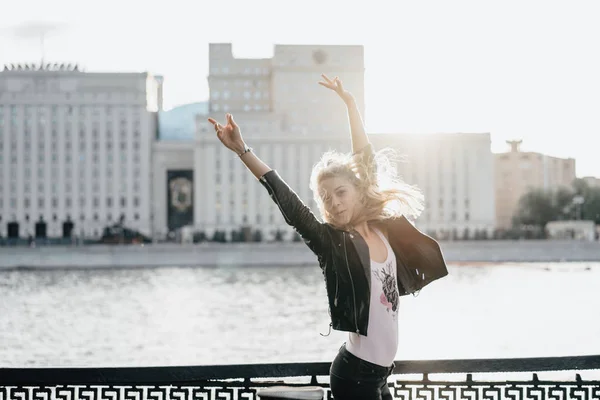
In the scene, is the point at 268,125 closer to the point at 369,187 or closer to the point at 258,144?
the point at 258,144

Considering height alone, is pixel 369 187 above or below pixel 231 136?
below

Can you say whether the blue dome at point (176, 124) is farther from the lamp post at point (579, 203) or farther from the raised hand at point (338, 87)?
the raised hand at point (338, 87)

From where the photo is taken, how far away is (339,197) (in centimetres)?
349

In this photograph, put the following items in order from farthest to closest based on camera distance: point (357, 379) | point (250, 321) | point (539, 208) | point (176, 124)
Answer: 1. point (176, 124)
2. point (539, 208)
3. point (250, 321)
4. point (357, 379)

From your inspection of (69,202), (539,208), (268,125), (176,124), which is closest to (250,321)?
(539,208)

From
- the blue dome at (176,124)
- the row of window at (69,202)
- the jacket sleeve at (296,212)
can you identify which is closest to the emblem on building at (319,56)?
the blue dome at (176,124)

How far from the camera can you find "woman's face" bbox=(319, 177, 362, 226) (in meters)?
3.48

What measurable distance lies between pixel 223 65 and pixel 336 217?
113 meters

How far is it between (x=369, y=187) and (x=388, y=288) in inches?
17.2

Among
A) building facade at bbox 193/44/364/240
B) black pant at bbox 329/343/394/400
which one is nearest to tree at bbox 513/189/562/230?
building facade at bbox 193/44/364/240

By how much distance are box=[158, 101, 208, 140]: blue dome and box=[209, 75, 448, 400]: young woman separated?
4248 inches

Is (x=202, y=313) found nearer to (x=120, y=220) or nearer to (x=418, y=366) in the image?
(x=418, y=366)

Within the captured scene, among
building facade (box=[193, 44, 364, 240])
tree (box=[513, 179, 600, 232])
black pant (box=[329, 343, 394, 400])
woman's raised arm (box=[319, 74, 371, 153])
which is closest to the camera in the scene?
black pant (box=[329, 343, 394, 400])

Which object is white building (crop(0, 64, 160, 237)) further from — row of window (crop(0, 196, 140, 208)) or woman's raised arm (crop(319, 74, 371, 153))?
woman's raised arm (crop(319, 74, 371, 153))
